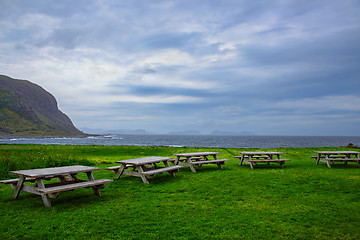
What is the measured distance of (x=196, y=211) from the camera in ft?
20.0

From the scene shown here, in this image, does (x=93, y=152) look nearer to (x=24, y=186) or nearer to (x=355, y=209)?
(x=24, y=186)

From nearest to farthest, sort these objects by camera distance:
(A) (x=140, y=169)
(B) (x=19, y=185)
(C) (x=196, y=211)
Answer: (C) (x=196, y=211) → (B) (x=19, y=185) → (A) (x=140, y=169)

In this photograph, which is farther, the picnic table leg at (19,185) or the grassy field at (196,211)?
the picnic table leg at (19,185)

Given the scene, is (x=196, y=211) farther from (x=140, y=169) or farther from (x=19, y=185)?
(x=19, y=185)

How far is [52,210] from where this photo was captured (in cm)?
618

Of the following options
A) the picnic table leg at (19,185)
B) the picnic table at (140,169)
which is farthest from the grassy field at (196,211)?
the picnic table at (140,169)

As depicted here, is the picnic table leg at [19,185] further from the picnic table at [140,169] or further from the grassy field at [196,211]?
the picnic table at [140,169]

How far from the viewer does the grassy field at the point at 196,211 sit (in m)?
4.86

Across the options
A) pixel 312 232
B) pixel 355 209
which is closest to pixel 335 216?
pixel 355 209

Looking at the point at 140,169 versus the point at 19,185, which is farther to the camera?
the point at 140,169

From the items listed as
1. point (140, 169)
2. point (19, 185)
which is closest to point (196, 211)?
point (140, 169)

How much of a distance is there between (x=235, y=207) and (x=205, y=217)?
1183 millimetres

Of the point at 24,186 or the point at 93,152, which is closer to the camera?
the point at 24,186

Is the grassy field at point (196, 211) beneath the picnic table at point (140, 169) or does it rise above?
beneath
